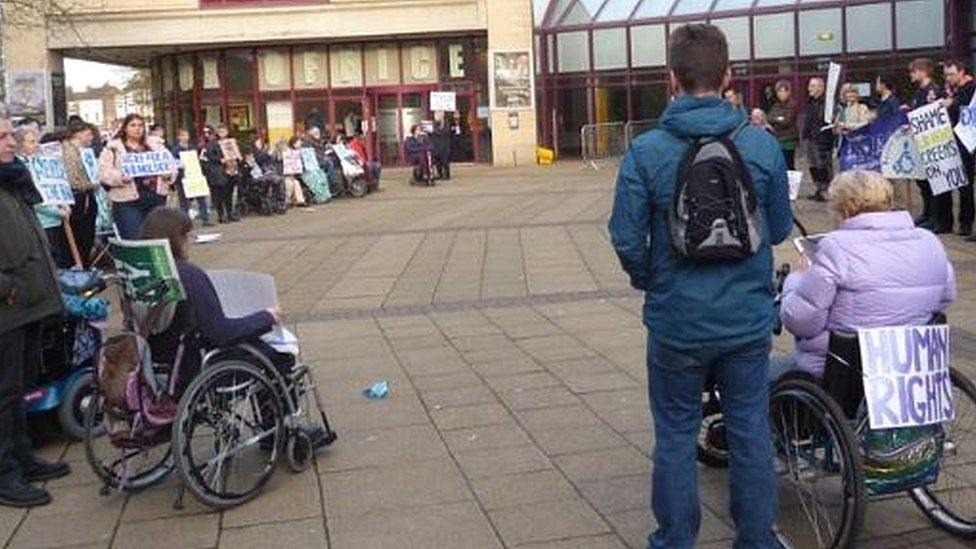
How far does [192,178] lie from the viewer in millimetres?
20359

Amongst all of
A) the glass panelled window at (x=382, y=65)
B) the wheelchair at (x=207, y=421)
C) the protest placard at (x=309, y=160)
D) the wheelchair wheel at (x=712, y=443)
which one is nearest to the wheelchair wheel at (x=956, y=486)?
the wheelchair wheel at (x=712, y=443)

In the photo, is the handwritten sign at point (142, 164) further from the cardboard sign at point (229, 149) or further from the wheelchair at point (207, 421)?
the cardboard sign at point (229, 149)

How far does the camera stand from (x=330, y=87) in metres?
38.0

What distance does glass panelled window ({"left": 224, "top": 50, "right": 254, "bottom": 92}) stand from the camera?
38312 millimetres

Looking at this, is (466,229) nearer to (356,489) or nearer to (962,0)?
(356,489)

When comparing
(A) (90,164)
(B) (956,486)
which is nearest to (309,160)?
(A) (90,164)

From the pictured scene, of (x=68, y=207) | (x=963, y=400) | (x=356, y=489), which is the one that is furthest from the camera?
(x=68, y=207)

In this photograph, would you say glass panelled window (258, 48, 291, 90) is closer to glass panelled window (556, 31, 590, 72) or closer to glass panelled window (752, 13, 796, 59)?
glass panelled window (556, 31, 590, 72)

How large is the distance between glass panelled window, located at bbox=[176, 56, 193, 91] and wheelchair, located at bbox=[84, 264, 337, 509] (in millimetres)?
35496

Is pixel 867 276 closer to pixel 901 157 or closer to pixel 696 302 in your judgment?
pixel 696 302

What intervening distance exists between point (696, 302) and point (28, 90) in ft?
114

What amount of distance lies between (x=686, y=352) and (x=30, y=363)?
3.52 m

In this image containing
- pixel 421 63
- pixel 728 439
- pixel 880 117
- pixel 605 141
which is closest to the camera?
pixel 728 439

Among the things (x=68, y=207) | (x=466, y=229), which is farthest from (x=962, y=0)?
(x=68, y=207)
